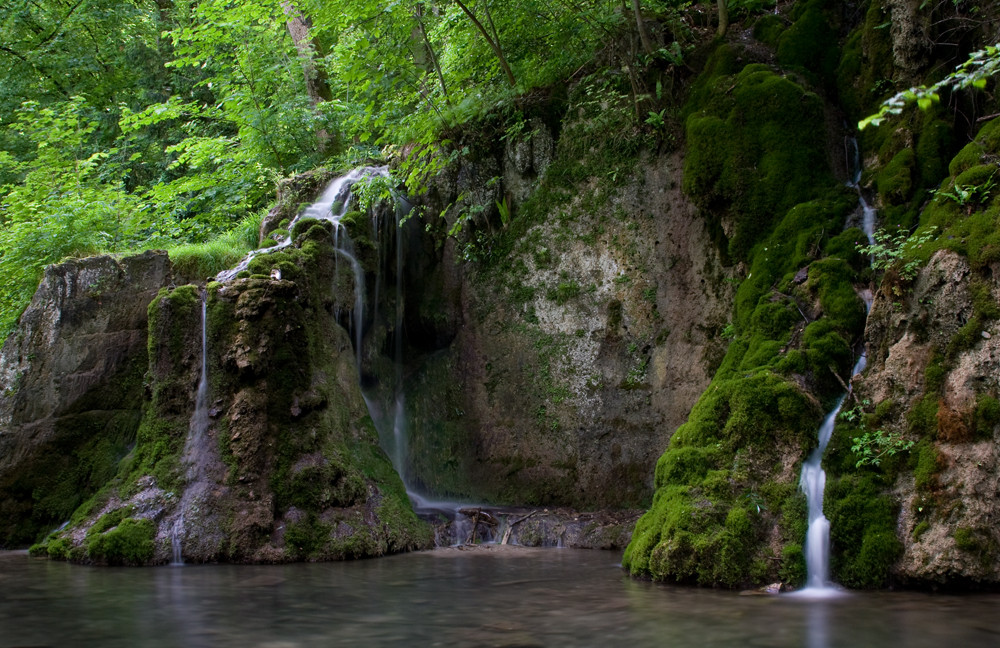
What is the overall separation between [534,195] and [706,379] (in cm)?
417

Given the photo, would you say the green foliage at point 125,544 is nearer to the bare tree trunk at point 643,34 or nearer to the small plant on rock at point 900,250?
the small plant on rock at point 900,250

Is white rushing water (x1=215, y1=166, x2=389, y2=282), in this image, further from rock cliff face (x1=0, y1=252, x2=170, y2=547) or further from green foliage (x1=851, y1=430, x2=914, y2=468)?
green foliage (x1=851, y1=430, x2=914, y2=468)

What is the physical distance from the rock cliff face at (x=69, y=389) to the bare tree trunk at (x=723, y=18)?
936cm

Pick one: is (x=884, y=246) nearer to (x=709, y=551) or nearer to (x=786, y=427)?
(x=786, y=427)

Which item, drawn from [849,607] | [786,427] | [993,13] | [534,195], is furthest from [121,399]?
[993,13]

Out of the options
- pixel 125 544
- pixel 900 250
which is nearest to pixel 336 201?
pixel 125 544

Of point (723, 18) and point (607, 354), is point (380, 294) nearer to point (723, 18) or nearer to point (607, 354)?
point (607, 354)

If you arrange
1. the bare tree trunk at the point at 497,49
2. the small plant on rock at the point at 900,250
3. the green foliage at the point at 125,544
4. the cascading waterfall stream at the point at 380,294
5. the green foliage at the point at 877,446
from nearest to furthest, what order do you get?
1. the green foliage at the point at 877,446
2. the small plant on rock at the point at 900,250
3. the green foliage at the point at 125,544
4. the bare tree trunk at the point at 497,49
5. the cascading waterfall stream at the point at 380,294

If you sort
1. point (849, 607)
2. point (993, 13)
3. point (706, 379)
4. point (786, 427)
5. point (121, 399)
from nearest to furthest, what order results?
point (849, 607) < point (786, 427) < point (993, 13) < point (706, 379) < point (121, 399)

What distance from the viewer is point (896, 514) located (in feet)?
20.0

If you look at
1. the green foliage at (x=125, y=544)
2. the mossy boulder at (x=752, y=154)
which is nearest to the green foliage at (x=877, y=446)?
the mossy boulder at (x=752, y=154)

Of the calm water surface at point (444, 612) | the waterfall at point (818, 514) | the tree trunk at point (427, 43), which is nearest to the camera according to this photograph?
the calm water surface at point (444, 612)

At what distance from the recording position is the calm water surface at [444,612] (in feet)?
16.1

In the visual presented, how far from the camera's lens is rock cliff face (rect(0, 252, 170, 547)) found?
10.4 metres
